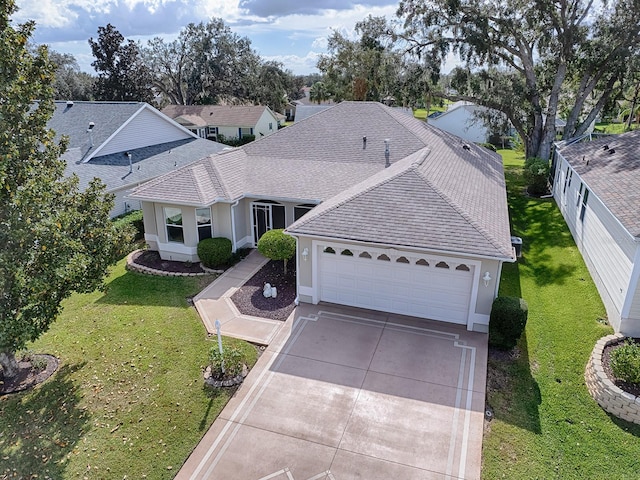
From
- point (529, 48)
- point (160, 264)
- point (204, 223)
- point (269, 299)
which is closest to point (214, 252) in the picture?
point (204, 223)

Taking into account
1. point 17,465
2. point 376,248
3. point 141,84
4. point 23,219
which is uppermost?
point 141,84

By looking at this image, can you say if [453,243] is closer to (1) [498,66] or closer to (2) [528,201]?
(2) [528,201]

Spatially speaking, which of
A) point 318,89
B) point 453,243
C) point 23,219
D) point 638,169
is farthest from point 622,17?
point 318,89

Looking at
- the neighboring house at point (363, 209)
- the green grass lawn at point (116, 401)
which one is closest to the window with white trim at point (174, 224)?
the neighboring house at point (363, 209)

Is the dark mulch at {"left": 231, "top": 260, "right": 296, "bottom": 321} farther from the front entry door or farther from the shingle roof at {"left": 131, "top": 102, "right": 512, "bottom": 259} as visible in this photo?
the shingle roof at {"left": 131, "top": 102, "right": 512, "bottom": 259}

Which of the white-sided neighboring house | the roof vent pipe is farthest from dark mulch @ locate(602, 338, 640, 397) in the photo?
the white-sided neighboring house
